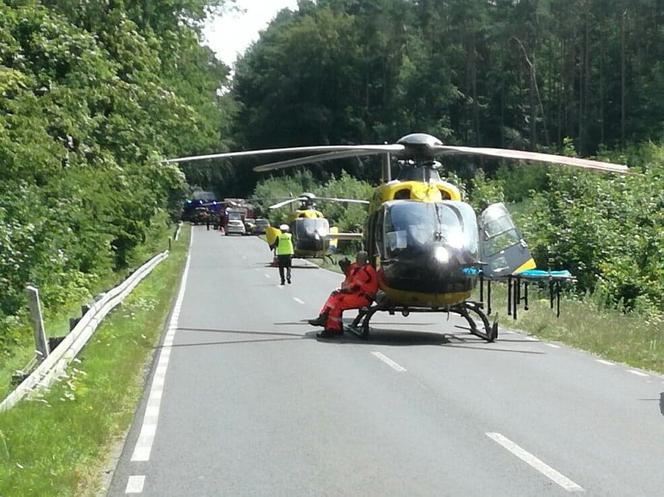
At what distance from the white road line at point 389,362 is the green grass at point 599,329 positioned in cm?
331

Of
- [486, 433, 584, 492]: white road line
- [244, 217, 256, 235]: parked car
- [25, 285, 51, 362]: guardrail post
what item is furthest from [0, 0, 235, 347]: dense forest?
[244, 217, 256, 235]: parked car

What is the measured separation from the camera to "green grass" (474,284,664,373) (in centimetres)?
1605

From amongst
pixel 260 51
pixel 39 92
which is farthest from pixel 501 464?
pixel 260 51

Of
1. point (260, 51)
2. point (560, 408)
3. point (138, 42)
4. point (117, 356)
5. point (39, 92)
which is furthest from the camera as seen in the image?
point (260, 51)

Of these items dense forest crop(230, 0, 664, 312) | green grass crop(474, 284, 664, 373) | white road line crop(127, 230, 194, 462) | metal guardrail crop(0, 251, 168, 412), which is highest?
dense forest crop(230, 0, 664, 312)

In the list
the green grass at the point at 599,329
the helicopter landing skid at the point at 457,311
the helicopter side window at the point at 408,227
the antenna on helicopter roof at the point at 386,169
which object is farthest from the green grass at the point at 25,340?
the green grass at the point at 599,329

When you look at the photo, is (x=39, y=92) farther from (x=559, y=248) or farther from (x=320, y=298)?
(x=559, y=248)

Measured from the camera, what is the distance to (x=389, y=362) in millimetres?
14984

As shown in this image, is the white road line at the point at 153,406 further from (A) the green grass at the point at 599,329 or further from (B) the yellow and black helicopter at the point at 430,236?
(A) the green grass at the point at 599,329

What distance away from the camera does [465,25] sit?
92.6 meters

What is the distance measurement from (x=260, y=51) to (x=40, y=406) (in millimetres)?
98767

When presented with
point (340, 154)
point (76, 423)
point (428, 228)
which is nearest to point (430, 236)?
point (428, 228)

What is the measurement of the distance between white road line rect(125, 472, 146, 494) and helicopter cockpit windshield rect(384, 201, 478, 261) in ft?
31.7

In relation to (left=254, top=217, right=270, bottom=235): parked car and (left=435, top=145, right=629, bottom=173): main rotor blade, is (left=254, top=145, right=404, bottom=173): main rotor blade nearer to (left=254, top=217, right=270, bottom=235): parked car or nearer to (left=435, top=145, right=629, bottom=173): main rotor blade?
(left=435, top=145, right=629, bottom=173): main rotor blade
